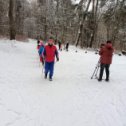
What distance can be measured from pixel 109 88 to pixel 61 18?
115 ft

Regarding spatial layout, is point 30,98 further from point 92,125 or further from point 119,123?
point 119,123

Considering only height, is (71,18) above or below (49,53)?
above

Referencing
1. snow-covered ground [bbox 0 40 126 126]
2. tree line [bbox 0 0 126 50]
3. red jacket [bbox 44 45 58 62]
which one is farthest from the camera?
tree line [bbox 0 0 126 50]

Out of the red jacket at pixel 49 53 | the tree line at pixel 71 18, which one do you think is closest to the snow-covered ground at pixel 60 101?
the red jacket at pixel 49 53

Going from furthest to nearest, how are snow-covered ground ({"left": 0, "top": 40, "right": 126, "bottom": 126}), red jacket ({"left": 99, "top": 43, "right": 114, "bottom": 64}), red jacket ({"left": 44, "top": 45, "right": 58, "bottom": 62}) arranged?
1. red jacket ({"left": 99, "top": 43, "right": 114, "bottom": 64})
2. red jacket ({"left": 44, "top": 45, "right": 58, "bottom": 62})
3. snow-covered ground ({"left": 0, "top": 40, "right": 126, "bottom": 126})

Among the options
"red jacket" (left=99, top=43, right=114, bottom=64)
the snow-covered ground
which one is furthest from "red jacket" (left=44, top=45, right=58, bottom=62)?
"red jacket" (left=99, top=43, right=114, bottom=64)

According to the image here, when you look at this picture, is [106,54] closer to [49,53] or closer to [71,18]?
[49,53]

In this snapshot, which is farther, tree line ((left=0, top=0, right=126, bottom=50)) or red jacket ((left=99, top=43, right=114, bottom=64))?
tree line ((left=0, top=0, right=126, bottom=50))

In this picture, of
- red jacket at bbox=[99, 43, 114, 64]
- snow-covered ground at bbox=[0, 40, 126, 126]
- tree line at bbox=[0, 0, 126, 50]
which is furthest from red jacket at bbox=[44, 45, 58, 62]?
tree line at bbox=[0, 0, 126, 50]

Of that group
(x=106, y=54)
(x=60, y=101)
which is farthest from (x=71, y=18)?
(x=60, y=101)

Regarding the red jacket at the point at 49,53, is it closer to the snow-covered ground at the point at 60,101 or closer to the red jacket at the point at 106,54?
the snow-covered ground at the point at 60,101

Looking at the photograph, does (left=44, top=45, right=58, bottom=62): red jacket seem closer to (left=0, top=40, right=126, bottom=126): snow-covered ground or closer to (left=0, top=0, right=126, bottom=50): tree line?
(left=0, top=40, right=126, bottom=126): snow-covered ground

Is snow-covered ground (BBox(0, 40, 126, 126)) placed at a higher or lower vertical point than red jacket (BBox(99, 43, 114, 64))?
lower

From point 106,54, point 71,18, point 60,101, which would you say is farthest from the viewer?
point 71,18
